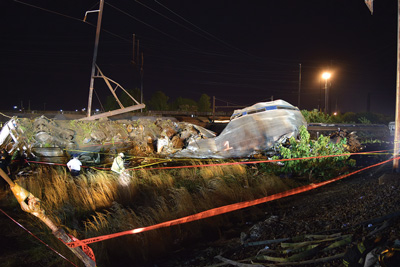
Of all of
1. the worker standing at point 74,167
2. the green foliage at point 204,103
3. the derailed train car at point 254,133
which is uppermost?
the green foliage at point 204,103

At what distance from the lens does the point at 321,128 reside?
56.5 ft

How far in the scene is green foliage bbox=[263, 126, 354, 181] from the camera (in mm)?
8500

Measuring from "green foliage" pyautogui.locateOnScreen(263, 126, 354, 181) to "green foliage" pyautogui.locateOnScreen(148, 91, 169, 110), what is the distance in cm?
6763

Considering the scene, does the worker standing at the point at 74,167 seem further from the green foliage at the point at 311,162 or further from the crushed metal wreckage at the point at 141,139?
the green foliage at the point at 311,162

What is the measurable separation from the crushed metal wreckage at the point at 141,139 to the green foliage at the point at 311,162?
8.29ft

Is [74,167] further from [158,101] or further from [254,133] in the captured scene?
[158,101]

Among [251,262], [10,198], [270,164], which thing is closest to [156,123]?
[270,164]

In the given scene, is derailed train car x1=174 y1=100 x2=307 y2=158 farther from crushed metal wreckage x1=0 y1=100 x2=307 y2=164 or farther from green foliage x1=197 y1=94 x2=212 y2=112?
green foliage x1=197 y1=94 x2=212 y2=112

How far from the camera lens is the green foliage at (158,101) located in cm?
7516

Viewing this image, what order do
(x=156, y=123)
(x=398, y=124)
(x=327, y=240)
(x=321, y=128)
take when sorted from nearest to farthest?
1. (x=327, y=240)
2. (x=398, y=124)
3. (x=156, y=123)
4. (x=321, y=128)

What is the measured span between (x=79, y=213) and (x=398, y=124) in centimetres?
861

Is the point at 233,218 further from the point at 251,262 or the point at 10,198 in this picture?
the point at 10,198

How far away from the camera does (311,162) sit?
334 inches

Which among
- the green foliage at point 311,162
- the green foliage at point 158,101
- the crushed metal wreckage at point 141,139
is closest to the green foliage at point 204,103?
the green foliage at point 158,101
